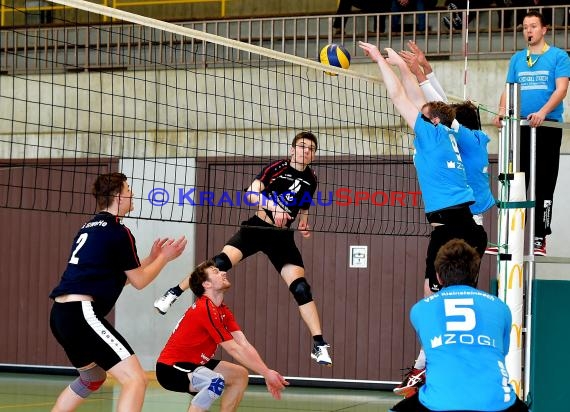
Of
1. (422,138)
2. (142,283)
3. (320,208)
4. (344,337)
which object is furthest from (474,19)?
(142,283)

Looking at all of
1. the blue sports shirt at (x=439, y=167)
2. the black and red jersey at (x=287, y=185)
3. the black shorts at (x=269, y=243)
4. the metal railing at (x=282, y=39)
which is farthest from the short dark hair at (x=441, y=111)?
the metal railing at (x=282, y=39)

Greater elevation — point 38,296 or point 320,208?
point 320,208

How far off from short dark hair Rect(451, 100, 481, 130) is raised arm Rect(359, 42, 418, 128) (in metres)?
0.74

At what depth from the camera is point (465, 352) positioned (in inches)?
238

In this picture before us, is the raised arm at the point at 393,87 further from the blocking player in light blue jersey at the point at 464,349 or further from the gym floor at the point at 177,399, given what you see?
the gym floor at the point at 177,399

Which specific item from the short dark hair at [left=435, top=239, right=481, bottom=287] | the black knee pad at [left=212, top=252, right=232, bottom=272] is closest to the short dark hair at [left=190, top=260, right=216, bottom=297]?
the black knee pad at [left=212, top=252, right=232, bottom=272]

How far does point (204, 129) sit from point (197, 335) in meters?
6.61

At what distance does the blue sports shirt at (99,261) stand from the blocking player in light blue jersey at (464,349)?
102 inches

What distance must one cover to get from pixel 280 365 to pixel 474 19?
5303 millimetres

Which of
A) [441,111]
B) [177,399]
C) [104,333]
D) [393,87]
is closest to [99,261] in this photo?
[104,333]

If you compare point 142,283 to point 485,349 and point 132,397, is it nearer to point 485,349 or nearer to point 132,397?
point 132,397

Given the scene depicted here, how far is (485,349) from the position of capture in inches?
239

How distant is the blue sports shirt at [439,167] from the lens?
7.85 meters

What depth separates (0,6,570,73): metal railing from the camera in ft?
46.1
